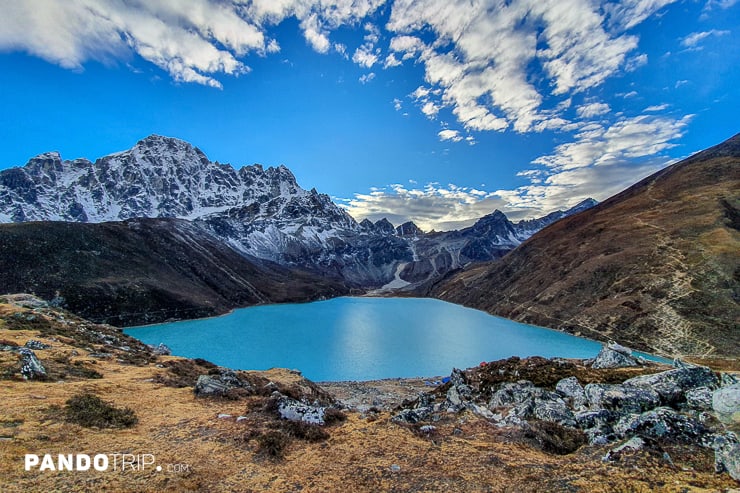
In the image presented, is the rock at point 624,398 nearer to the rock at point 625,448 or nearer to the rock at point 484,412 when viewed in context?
the rock at point 625,448

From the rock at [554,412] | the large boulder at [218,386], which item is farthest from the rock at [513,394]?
the large boulder at [218,386]

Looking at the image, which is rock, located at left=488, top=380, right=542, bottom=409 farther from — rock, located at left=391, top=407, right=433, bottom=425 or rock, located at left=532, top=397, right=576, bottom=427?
rock, located at left=391, top=407, right=433, bottom=425

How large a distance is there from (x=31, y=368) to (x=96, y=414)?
8551mm

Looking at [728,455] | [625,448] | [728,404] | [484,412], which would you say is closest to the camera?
[728,455]

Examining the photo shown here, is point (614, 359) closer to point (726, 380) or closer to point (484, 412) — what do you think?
point (726, 380)

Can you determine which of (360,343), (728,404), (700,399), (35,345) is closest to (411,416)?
(728,404)

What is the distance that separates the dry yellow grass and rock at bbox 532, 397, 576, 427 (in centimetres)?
288

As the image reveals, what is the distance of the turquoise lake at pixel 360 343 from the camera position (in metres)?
55.9

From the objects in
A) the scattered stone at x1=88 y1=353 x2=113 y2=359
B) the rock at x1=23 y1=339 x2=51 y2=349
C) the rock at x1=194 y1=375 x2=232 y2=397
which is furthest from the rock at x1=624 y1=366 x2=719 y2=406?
the rock at x1=23 y1=339 x2=51 y2=349

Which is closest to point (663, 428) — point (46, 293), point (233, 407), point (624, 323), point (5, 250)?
point (233, 407)

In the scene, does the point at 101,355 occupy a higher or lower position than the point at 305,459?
higher

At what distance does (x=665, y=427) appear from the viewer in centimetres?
1231

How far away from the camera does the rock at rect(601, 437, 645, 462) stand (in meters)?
11.6

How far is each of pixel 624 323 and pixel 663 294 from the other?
10199 mm
